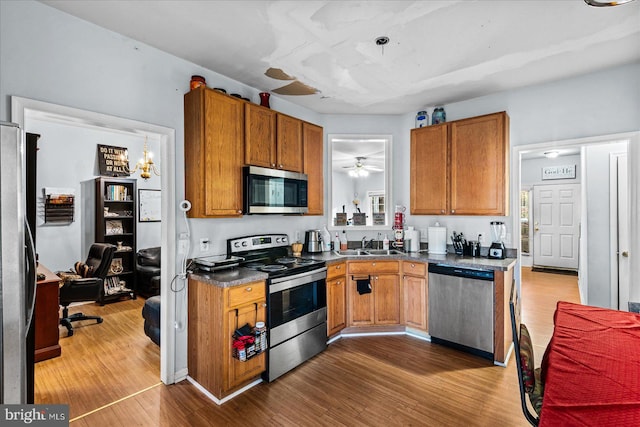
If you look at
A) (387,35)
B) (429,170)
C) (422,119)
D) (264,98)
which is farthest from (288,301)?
(422,119)

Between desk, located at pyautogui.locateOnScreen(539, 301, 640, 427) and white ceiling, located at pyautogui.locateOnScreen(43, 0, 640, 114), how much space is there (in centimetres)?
203

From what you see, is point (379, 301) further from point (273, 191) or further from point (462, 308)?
point (273, 191)

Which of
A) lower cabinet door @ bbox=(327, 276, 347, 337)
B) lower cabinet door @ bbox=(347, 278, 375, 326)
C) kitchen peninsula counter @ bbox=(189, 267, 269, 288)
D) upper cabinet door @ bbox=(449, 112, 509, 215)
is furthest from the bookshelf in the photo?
upper cabinet door @ bbox=(449, 112, 509, 215)

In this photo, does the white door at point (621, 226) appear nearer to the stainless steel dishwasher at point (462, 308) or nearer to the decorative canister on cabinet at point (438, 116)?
the stainless steel dishwasher at point (462, 308)

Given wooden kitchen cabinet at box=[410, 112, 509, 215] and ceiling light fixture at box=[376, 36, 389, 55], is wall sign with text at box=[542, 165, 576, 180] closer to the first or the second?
wooden kitchen cabinet at box=[410, 112, 509, 215]

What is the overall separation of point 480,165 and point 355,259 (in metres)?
1.73

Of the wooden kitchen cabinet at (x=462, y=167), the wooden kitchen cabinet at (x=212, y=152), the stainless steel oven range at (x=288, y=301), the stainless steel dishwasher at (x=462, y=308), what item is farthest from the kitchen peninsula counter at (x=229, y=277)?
the wooden kitchen cabinet at (x=462, y=167)

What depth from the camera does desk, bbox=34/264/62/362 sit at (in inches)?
118

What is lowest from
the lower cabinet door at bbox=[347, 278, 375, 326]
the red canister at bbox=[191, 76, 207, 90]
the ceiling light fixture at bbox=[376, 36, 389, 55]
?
the lower cabinet door at bbox=[347, 278, 375, 326]

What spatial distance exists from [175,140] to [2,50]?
1099 millimetres

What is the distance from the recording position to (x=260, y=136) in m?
3.00

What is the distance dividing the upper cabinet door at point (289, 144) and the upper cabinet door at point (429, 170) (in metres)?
1.45

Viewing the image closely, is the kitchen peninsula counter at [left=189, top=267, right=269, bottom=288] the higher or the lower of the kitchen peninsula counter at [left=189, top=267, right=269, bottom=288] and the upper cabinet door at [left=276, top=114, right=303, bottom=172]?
the lower

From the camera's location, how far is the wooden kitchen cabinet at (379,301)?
11.6 ft
